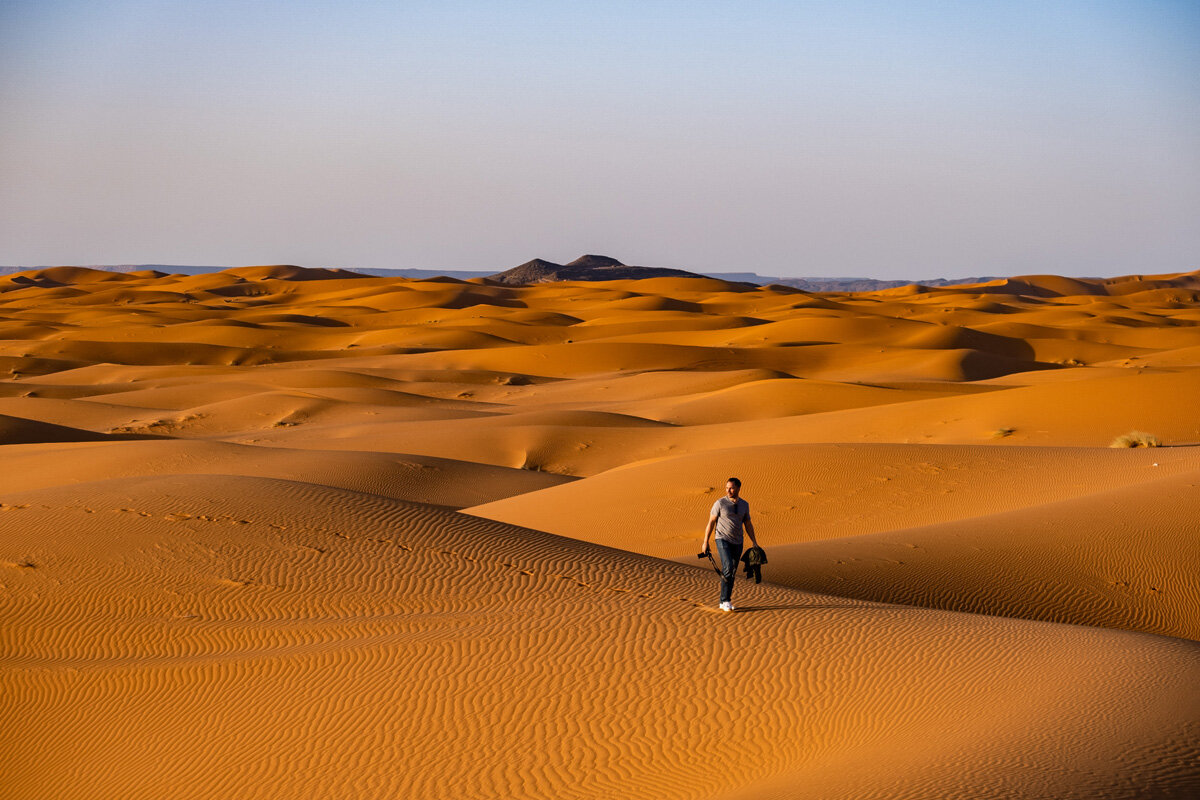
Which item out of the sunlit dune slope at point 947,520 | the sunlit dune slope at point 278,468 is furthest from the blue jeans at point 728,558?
the sunlit dune slope at point 278,468

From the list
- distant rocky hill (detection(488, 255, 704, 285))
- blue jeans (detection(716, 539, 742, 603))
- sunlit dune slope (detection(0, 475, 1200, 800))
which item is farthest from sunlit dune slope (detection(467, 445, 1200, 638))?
distant rocky hill (detection(488, 255, 704, 285))

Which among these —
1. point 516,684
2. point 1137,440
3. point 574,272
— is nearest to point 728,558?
point 516,684

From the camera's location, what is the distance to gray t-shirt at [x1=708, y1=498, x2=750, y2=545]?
26.5 ft

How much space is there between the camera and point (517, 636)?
8.23 meters

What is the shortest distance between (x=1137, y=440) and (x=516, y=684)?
15.1 metres

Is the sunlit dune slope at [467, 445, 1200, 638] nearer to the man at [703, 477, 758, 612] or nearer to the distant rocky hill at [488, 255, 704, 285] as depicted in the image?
the man at [703, 477, 758, 612]

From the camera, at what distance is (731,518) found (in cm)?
808

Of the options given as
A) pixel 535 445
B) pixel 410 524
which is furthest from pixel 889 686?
pixel 535 445

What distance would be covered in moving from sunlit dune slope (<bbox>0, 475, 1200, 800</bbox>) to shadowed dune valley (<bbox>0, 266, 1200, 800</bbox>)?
28mm

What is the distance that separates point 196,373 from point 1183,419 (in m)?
30.8

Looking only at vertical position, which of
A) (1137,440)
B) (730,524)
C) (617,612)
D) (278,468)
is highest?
(730,524)

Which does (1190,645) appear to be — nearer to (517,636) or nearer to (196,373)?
(517,636)

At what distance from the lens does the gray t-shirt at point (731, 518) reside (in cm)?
808

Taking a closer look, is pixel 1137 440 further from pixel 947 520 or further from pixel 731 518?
pixel 731 518
